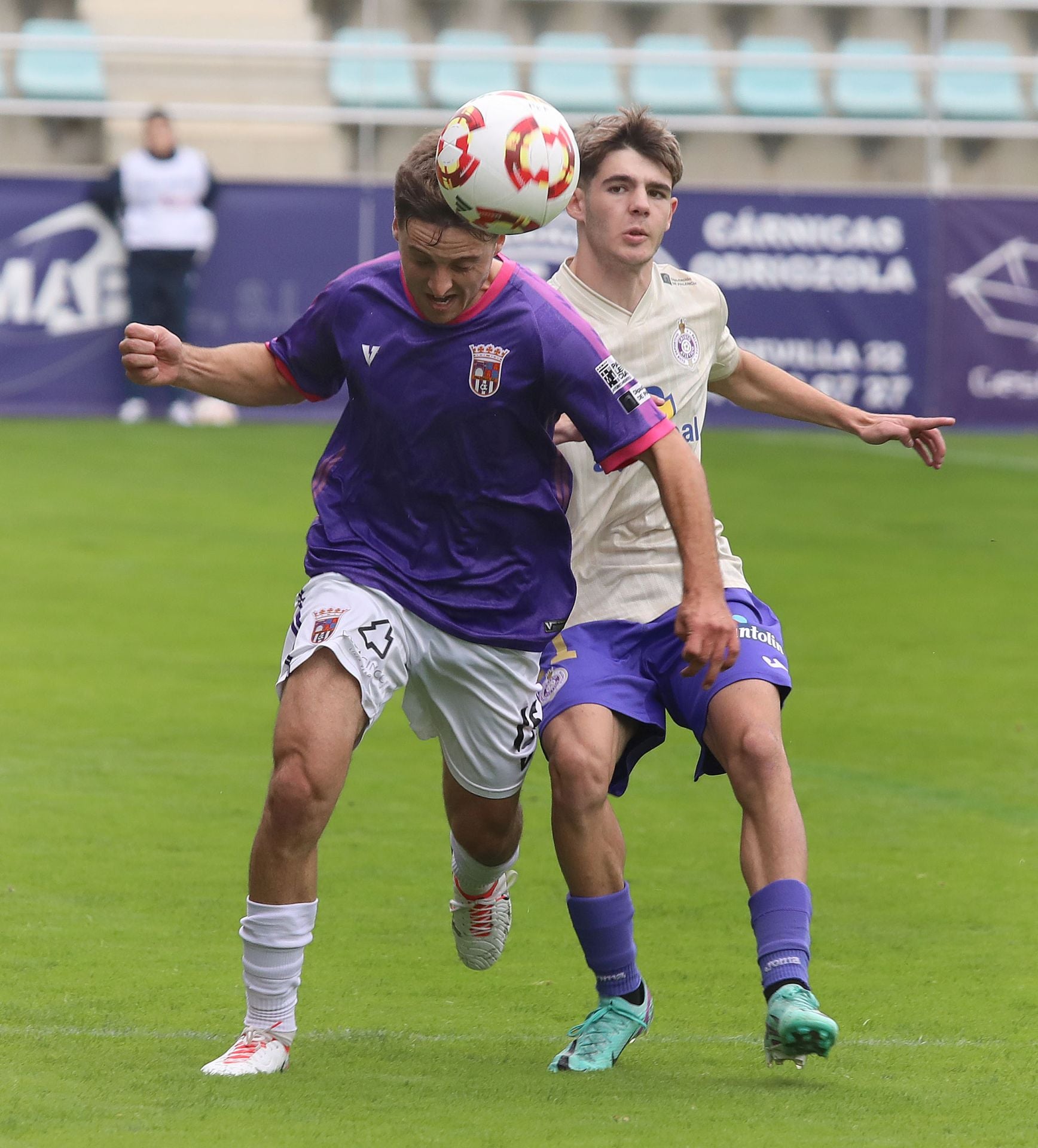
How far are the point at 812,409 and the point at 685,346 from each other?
434 mm

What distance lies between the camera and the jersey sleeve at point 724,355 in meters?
5.46

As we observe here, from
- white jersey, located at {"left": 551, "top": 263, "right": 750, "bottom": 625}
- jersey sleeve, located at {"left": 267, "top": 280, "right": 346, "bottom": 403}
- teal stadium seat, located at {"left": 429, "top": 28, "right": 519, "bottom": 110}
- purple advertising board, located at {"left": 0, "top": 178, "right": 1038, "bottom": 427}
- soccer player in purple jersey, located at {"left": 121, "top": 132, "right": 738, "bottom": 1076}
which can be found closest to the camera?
soccer player in purple jersey, located at {"left": 121, "top": 132, "right": 738, "bottom": 1076}

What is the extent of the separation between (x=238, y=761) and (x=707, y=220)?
11938 mm

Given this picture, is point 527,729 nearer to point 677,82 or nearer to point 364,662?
point 364,662

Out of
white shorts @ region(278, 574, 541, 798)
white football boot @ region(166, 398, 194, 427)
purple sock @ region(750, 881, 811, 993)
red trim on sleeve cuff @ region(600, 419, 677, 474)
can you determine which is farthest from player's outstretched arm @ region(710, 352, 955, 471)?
white football boot @ region(166, 398, 194, 427)

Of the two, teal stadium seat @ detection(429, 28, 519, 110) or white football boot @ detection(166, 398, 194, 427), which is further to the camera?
teal stadium seat @ detection(429, 28, 519, 110)

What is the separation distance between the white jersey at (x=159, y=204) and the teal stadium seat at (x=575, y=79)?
4776 mm

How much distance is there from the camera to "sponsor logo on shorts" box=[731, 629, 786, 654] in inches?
200

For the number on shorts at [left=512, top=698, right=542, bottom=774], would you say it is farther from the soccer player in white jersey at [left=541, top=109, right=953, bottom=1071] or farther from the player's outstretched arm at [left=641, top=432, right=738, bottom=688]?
the player's outstretched arm at [left=641, top=432, right=738, bottom=688]

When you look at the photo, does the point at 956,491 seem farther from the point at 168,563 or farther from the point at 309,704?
the point at 309,704

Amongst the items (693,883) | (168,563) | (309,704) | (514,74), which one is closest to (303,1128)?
(309,704)

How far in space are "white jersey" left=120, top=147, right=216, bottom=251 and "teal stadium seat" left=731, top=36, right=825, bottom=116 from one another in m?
7.04

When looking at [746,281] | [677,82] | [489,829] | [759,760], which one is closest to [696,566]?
[759,760]

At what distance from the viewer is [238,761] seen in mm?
8016
